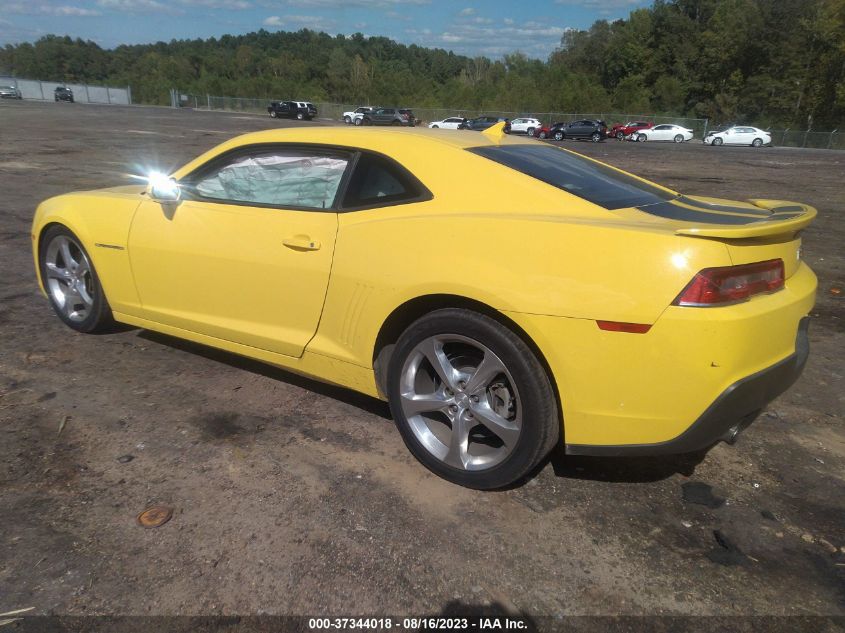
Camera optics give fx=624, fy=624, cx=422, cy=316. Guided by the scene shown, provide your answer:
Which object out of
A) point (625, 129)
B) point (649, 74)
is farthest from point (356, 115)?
point (649, 74)

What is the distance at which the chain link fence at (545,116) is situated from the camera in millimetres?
45844

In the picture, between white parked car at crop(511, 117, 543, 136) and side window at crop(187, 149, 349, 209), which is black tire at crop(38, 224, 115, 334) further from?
white parked car at crop(511, 117, 543, 136)

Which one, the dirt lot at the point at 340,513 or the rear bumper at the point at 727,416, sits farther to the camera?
the rear bumper at the point at 727,416

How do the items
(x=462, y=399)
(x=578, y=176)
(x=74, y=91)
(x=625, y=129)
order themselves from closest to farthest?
(x=462, y=399), (x=578, y=176), (x=625, y=129), (x=74, y=91)

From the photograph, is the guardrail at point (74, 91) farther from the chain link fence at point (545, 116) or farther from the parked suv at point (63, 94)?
the chain link fence at point (545, 116)

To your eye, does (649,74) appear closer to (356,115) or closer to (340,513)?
(356,115)

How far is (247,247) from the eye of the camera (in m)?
3.27

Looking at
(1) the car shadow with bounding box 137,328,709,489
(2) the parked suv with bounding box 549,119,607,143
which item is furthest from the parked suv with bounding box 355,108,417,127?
(1) the car shadow with bounding box 137,328,709,489

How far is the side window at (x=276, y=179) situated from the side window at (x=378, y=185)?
0.34 ft

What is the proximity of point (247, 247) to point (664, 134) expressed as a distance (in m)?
48.8

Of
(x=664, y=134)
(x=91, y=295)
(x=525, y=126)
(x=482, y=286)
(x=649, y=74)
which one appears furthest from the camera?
(x=649, y=74)

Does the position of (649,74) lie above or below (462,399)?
above

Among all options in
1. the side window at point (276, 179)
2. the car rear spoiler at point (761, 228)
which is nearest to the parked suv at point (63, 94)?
the side window at point (276, 179)

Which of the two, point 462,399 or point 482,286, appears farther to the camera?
point 462,399
